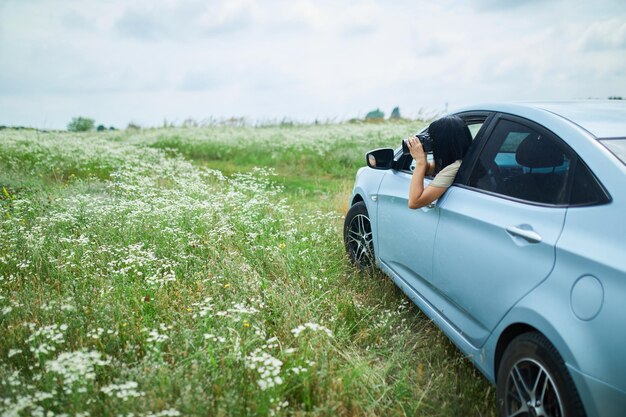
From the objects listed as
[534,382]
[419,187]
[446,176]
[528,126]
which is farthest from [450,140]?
[534,382]

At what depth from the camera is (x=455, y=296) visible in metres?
2.92

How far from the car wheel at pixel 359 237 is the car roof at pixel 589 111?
1837 mm

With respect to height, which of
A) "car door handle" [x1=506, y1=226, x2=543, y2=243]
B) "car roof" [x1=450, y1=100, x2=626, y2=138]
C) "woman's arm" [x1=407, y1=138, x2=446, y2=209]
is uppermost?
"car roof" [x1=450, y1=100, x2=626, y2=138]

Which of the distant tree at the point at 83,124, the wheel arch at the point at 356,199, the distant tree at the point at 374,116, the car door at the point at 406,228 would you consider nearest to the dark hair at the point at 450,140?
the car door at the point at 406,228

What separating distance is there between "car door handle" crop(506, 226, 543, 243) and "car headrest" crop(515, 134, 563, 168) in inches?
15.5

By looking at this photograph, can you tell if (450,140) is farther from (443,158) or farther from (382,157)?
(382,157)

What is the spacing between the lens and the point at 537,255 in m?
2.21

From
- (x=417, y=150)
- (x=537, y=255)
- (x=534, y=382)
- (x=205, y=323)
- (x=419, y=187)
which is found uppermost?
(x=417, y=150)

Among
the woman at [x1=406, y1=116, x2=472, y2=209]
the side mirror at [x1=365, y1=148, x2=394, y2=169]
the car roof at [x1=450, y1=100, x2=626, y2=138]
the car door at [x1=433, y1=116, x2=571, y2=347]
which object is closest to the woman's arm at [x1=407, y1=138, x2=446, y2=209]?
the woman at [x1=406, y1=116, x2=472, y2=209]

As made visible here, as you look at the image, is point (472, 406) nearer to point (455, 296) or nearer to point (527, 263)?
point (455, 296)

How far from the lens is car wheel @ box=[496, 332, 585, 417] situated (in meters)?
2.01

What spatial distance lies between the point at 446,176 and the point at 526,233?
96cm

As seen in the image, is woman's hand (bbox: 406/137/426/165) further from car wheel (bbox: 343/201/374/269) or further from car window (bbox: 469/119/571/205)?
car wheel (bbox: 343/201/374/269)

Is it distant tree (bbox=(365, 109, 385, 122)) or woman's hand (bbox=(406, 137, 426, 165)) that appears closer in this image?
woman's hand (bbox=(406, 137, 426, 165))
